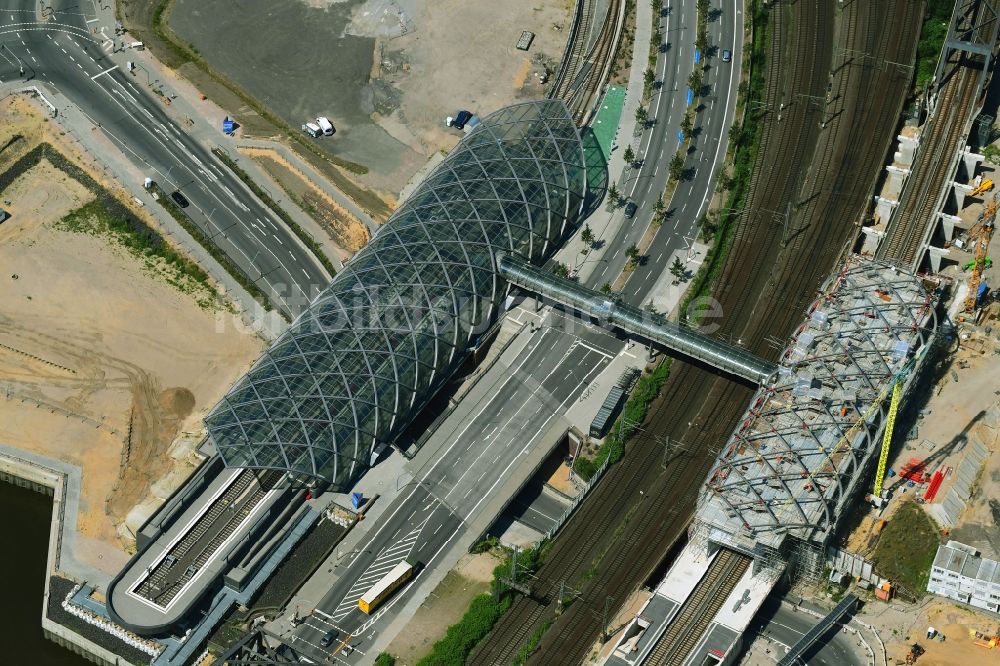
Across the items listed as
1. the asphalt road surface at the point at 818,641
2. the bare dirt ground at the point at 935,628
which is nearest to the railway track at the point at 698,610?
the asphalt road surface at the point at 818,641

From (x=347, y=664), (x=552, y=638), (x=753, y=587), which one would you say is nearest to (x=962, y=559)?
(x=753, y=587)

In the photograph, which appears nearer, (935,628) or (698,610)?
(698,610)

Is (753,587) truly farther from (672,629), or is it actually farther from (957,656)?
(957,656)

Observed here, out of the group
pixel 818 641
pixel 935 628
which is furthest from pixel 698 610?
pixel 935 628

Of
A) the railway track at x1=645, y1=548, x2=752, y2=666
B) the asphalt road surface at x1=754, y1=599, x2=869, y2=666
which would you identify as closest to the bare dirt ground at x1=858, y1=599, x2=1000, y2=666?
the asphalt road surface at x1=754, y1=599, x2=869, y2=666

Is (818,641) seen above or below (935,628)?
below

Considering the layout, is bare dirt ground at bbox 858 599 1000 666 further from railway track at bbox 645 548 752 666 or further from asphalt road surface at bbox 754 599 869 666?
railway track at bbox 645 548 752 666

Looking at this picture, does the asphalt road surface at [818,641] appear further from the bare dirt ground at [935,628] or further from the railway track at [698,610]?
the railway track at [698,610]

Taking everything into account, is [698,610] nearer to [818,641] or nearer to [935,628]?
[818,641]

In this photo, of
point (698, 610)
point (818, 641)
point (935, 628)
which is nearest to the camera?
point (698, 610)
